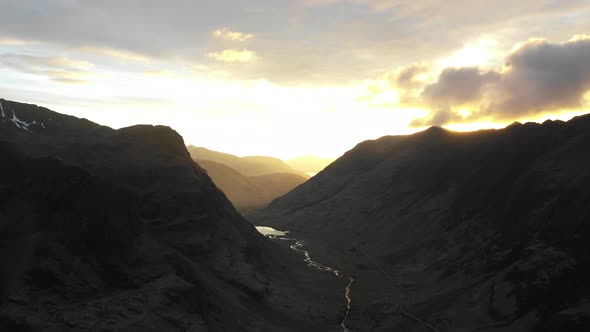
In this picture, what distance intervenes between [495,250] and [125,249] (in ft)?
306

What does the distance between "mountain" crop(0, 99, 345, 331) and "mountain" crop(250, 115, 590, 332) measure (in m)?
19.0

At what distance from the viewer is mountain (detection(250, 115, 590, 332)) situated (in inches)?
3447

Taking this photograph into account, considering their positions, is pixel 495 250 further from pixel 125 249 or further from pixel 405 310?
pixel 125 249

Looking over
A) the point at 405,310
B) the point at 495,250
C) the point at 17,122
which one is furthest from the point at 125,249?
the point at 495,250

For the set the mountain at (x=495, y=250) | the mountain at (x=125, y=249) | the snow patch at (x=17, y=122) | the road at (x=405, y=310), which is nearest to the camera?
the mountain at (x=125, y=249)

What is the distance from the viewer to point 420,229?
176 meters

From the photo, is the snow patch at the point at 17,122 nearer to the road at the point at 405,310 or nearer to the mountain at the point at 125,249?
the mountain at the point at 125,249

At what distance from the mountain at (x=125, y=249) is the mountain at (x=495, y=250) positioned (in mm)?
18954

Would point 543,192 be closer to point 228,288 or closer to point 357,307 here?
point 357,307

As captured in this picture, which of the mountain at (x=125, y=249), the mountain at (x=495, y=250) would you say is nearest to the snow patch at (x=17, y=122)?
the mountain at (x=125, y=249)

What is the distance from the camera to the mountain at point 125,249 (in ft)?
239

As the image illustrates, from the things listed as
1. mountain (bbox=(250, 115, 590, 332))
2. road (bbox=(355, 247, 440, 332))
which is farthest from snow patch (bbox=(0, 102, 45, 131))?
road (bbox=(355, 247, 440, 332))

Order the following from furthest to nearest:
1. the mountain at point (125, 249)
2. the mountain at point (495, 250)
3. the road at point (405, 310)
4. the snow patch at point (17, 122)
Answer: the snow patch at point (17, 122) < the road at point (405, 310) < the mountain at point (495, 250) < the mountain at point (125, 249)

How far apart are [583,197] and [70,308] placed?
4460 inches
